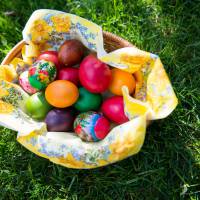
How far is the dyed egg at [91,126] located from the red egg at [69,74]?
0.58 feet

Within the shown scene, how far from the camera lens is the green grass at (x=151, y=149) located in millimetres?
1795

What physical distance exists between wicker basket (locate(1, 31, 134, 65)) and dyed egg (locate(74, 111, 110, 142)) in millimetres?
334

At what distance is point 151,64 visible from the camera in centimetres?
172

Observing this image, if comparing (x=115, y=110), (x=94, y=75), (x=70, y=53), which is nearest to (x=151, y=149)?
(x=115, y=110)

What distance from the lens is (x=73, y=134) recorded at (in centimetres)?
177

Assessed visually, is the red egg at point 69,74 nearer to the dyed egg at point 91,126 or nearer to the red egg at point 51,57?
the red egg at point 51,57

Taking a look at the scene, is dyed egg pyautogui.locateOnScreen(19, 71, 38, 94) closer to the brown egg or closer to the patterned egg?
the patterned egg

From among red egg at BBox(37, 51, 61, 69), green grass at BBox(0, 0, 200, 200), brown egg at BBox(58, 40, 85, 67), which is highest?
brown egg at BBox(58, 40, 85, 67)

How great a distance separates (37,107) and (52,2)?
2.22 feet

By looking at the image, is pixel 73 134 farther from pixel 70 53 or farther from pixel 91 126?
pixel 70 53

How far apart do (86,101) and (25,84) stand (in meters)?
0.28

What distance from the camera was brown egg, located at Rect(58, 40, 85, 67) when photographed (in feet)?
5.92

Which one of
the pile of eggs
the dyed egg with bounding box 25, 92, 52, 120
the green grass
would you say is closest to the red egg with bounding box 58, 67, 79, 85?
the pile of eggs

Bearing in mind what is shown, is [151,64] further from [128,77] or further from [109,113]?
[109,113]
